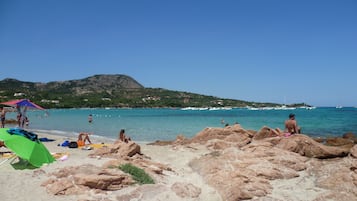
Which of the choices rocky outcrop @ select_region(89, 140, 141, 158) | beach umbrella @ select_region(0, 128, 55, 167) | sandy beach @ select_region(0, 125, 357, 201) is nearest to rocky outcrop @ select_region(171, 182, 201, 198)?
sandy beach @ select_region(0, 125, 357, 201)

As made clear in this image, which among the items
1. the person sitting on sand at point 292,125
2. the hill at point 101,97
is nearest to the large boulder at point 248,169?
the person sitting on sand at point 292,125

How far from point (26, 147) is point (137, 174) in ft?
14.3

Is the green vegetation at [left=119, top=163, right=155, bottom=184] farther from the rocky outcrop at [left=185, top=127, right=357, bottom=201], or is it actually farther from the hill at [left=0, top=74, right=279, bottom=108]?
the hill at [left=0, top=74, right=279, bottom=108]

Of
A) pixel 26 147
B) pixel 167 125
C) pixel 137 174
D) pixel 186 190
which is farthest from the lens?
pixel 167 125

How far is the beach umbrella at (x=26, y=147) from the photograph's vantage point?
1134cm

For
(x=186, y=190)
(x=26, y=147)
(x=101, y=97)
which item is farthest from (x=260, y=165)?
(x=101, y=97)

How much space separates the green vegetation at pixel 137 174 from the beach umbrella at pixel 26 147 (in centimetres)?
319

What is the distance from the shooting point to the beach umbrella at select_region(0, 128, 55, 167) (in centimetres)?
1134

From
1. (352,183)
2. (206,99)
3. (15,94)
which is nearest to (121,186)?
(352,183)

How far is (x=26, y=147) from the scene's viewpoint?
1157 centimetres

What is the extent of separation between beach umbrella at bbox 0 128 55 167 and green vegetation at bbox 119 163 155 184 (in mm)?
3193

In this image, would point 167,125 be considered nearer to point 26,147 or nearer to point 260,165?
point 26,147

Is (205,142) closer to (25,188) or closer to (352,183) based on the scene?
(352,183)

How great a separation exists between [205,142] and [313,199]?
10643 millimetres
